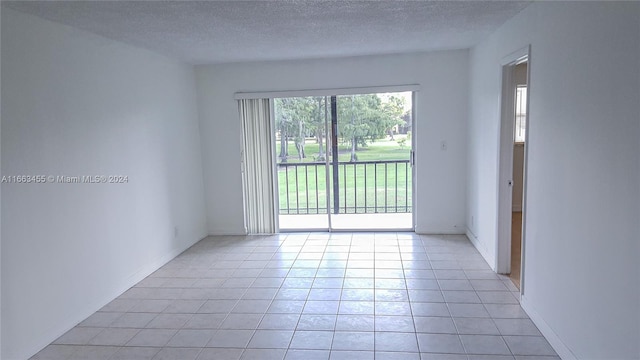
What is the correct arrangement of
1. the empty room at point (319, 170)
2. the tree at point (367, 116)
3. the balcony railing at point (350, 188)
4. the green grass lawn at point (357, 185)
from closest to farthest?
the empty room at point (319, 170)
the tree at point (367, 116)
the green grass lawn at point (357, 185)
the balcony railing at point (350, 188)

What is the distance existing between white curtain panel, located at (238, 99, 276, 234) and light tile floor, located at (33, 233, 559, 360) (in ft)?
2.85

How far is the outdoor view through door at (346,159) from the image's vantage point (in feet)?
16.9

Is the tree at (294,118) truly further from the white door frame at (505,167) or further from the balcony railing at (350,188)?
the white door frame at (505,167)

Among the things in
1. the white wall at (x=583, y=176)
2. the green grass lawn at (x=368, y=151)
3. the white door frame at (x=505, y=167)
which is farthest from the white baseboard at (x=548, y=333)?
the green grass lawn at (x=368, y=151)

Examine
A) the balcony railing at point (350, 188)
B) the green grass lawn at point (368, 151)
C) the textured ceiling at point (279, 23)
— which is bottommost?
the balcony railing at point (350, 188)

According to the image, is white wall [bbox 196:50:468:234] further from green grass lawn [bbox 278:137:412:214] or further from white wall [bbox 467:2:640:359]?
white wall [bbox 467:2:640:359]

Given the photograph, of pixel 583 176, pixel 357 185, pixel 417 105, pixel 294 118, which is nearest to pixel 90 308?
pixel 294 118

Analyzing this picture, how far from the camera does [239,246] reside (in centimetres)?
491

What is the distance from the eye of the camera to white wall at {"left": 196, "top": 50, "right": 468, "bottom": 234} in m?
4.84

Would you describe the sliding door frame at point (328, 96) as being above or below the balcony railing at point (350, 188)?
above

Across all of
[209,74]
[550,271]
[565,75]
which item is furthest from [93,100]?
[550,271]

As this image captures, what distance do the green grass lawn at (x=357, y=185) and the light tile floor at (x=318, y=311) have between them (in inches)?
53.9

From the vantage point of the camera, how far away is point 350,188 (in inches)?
232

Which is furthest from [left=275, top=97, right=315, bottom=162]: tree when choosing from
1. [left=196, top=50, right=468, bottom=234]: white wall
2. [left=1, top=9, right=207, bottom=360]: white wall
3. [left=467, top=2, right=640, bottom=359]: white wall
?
[left=467, top=2, right=640, bottom=359]: white wall
